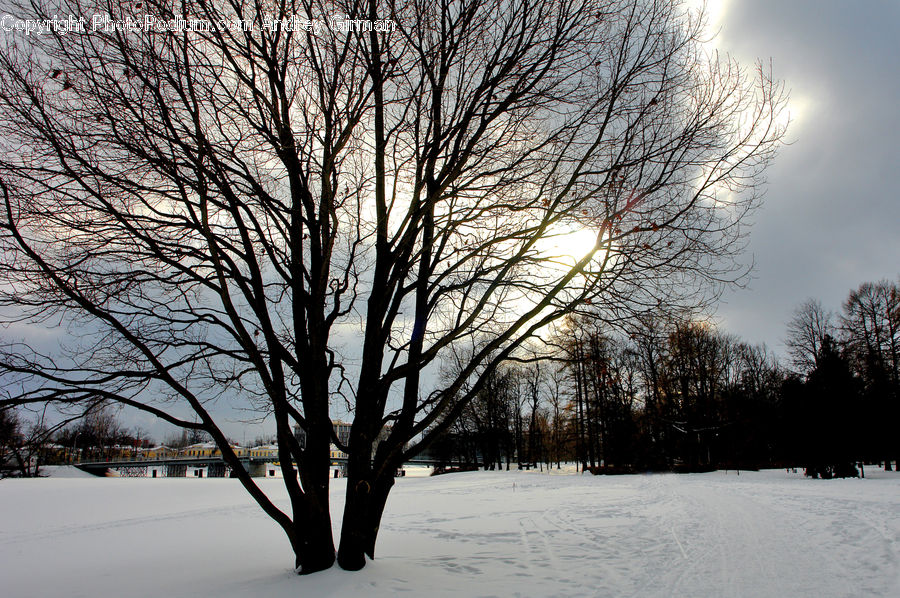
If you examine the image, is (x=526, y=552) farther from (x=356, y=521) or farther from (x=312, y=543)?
(x=312, y=543)

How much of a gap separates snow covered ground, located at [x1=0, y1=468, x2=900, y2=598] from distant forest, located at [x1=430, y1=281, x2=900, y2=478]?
2.62 meters

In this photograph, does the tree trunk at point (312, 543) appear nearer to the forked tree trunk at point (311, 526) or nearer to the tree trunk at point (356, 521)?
the forked tree trunk at point (311, 526)

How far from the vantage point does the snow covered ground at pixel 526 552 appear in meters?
5.68

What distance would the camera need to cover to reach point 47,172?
5.48 meters

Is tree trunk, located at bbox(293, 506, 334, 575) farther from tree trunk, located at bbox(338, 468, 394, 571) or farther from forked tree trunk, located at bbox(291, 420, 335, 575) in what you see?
tree trunk, located at bbox(338, 468, 394, 571)

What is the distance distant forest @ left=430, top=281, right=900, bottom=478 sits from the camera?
17.0 metres

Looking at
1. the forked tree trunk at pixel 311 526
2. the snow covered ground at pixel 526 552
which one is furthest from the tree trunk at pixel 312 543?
the snow covered ground at pixel 526 552

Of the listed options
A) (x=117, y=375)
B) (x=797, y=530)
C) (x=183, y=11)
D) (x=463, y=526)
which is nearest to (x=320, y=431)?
(x=117, y=375)

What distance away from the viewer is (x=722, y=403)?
1494 inches

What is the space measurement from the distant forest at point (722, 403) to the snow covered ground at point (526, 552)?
8.59 feet

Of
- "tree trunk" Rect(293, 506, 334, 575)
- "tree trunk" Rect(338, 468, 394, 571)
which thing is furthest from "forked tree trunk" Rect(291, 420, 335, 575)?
"tree trunk" Rect(338, 468, 394, 571)

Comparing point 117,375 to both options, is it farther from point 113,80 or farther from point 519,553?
point 519,553

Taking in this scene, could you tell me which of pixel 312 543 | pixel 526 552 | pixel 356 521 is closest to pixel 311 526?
pixel 312 543

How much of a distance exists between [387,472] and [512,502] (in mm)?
11382
